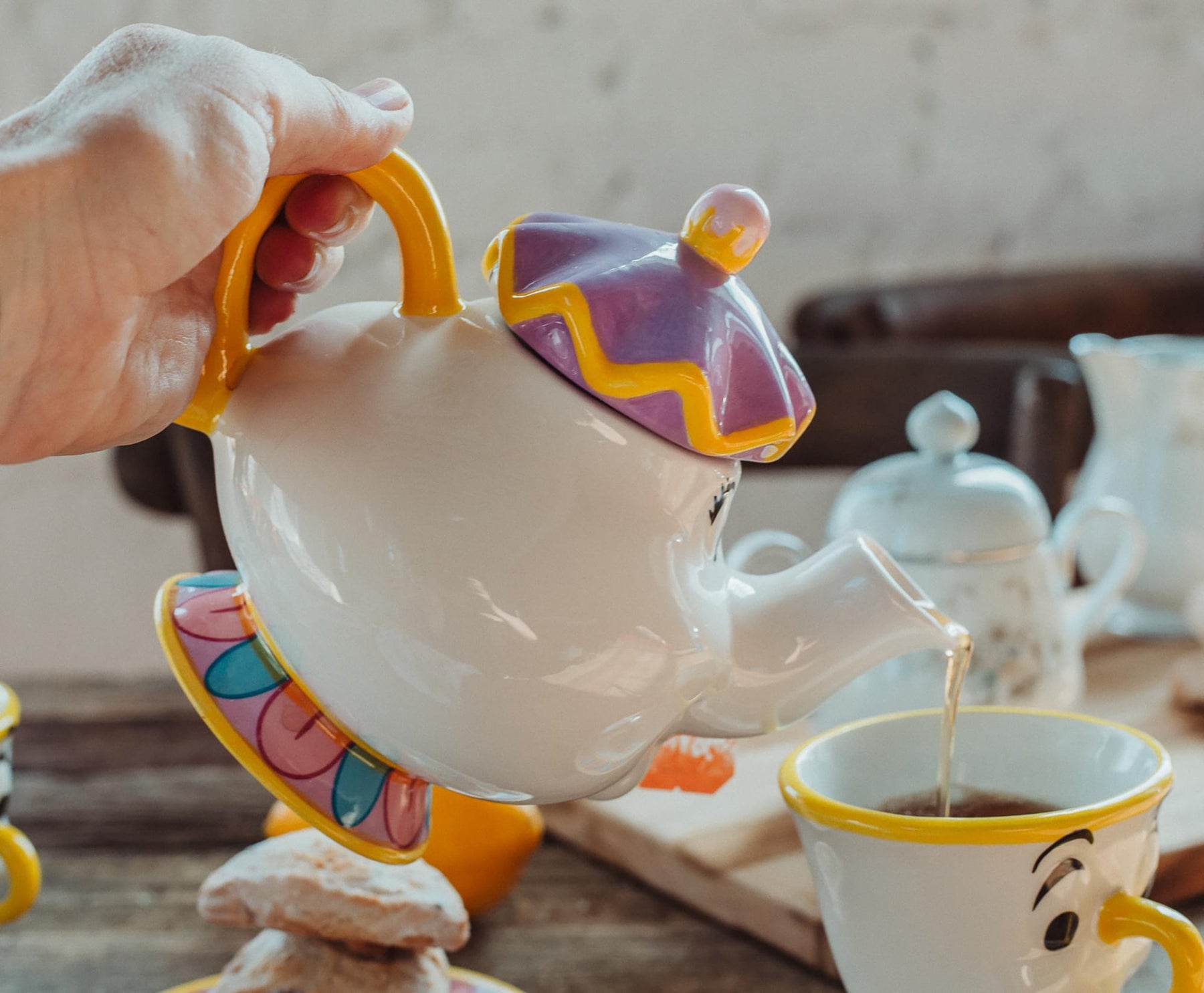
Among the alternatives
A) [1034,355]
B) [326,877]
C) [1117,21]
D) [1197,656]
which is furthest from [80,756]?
[1117,21]

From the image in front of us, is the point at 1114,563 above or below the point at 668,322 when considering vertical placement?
below

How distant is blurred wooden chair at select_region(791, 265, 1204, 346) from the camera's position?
1.56 meters

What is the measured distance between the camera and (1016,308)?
5.59ft

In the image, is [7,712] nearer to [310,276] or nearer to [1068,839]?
[310,276]

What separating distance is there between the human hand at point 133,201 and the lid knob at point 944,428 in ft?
1.08

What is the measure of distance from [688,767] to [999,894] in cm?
9

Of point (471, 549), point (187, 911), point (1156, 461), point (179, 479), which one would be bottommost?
point (179, 479)

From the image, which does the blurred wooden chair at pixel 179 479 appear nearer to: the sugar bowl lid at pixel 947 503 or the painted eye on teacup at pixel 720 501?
the sugar bowl lid at pixel 947 503

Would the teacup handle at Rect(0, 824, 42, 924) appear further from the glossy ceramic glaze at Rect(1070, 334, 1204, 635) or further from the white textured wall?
the white textured wall

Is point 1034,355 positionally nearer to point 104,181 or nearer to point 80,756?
point 80,756

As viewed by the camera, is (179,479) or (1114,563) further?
(179,479)

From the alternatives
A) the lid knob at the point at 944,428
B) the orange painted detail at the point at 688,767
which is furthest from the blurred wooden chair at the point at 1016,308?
the orange painted detail at the point at 688,767

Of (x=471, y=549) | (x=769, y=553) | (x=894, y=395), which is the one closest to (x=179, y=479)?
(x=894, y=395)

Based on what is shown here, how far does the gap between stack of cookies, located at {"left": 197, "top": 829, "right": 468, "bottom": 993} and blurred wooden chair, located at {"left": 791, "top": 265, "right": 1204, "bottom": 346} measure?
122 cm
